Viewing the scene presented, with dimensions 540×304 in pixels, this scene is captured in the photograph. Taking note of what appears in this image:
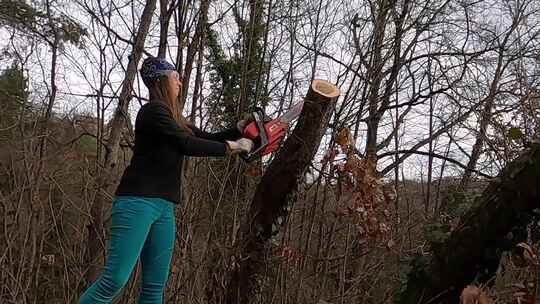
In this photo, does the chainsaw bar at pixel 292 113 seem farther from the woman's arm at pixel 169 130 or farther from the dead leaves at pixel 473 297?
the dead leaves at pixel 473 297

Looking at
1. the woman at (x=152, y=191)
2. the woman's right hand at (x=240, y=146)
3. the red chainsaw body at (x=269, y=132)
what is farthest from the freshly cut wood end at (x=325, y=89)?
the woman at (x=152, y=191)

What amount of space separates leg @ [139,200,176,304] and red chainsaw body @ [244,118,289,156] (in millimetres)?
568

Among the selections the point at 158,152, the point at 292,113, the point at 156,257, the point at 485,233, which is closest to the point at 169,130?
the point at 158,152

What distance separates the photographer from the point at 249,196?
462 centimetres

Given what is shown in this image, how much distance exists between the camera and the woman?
259 cm

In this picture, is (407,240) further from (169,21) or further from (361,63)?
(169,21)

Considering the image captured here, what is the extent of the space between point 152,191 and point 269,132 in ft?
2.42

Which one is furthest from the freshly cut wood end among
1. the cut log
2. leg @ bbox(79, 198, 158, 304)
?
leg @ bbox(79, 198, 158, 304)

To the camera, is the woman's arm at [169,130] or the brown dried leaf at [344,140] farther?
the brown dried leaf at [344,140]

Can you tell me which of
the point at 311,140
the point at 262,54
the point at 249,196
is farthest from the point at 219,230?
the point at 262,54

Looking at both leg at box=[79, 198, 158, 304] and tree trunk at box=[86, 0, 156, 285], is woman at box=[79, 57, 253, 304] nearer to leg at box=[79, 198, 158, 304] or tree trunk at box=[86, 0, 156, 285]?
leg at box=[79, 198, 158, 304]

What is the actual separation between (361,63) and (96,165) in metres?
2.79

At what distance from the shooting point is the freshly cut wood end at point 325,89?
362 centimetres

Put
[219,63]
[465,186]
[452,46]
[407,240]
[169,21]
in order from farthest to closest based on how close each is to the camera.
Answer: [452,46] → [465,186] → [219,63] → [169,21] → [407,240]
